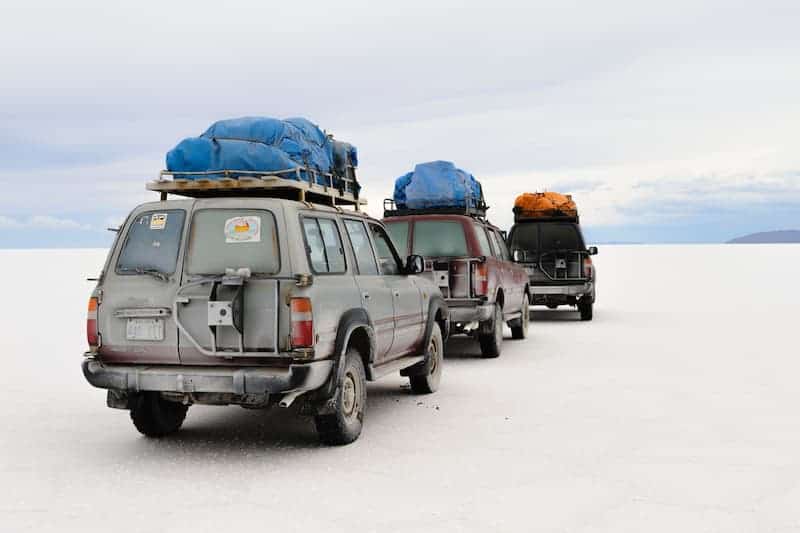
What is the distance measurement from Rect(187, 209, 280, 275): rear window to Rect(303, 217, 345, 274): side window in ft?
1.06

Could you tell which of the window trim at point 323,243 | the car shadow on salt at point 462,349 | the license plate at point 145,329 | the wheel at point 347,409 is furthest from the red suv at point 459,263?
the license plate at point 145,329

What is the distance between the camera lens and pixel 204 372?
6.45 m

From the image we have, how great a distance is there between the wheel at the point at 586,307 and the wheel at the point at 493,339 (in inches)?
253

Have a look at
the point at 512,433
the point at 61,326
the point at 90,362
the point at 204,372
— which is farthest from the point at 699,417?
the point at 61,326

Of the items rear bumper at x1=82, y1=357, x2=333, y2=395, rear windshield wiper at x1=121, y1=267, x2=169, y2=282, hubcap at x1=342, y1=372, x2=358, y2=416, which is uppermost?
rear windshield wiper at x1=121, y1=267, x2=169, y2=282

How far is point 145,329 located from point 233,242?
89cm

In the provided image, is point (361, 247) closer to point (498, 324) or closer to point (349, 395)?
point (349, 395)

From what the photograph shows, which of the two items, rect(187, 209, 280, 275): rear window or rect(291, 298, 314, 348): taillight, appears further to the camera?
rect(187, 209, 280, 275): rear window

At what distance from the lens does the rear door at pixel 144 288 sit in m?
6.61

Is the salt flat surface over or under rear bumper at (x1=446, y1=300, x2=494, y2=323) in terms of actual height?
under

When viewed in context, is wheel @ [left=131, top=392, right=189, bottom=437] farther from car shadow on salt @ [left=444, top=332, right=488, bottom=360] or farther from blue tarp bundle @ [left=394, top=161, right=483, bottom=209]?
blue tarp bundle @ [left=394, top=161, right=483, bottom=209]

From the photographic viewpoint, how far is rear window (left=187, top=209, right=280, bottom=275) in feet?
21.7

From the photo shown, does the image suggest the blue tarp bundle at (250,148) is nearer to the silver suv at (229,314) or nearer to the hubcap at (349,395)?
the silver suv at (229,314)

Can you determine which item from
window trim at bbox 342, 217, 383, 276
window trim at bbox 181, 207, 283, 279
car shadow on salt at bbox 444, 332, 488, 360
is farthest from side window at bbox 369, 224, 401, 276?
car shadow on salt at bbox 444, 332, 488, 360
